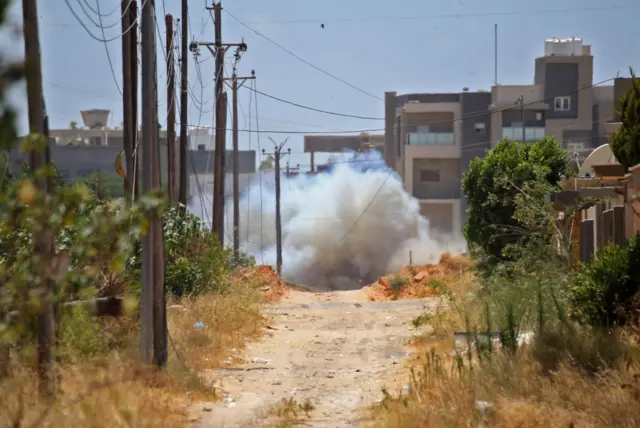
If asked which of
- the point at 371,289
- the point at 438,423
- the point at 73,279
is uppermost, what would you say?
the point at 73,279

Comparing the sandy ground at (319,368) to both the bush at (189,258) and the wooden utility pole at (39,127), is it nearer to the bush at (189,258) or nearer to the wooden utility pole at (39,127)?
the bush at (189,258)

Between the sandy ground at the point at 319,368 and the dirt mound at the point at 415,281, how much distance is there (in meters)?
9.26

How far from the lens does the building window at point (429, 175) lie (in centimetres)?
7144

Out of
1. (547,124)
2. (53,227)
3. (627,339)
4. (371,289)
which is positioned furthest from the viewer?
(547,124)

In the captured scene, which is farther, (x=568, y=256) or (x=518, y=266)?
(x=518, y=266)

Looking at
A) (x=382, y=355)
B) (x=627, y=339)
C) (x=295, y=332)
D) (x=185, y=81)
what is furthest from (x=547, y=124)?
(x=627, y=339)

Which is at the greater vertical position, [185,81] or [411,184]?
[185,81]

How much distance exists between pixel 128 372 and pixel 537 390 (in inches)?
183

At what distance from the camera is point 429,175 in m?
71.6

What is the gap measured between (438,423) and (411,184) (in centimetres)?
6034

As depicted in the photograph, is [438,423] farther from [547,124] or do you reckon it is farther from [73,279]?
[547,124]

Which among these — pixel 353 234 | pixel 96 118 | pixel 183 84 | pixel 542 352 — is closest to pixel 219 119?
pixel 183 84

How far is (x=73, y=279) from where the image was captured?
17.7 ft

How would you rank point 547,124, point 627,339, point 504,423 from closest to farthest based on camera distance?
point 504,423 < point 627,339 < point 547,124
